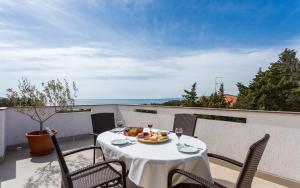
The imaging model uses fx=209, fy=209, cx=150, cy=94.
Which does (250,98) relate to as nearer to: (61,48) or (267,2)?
(267,2)

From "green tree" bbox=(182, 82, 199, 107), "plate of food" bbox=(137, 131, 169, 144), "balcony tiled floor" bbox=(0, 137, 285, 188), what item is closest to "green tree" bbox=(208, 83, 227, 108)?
"green tree" bbox=(182, 82, 199, 107)

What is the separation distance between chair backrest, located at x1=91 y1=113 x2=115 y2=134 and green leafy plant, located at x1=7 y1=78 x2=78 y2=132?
5.48 ft

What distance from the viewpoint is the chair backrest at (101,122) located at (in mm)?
3840

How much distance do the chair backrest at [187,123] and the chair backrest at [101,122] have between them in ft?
4.34

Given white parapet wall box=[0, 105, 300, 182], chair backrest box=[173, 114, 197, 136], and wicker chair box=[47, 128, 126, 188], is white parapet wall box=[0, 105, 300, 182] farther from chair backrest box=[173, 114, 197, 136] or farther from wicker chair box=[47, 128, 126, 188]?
wicker chair box=[47, 128, 126, 188]

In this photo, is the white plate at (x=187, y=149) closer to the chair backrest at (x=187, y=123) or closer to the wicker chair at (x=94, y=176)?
the wicker chair at (x=94, y=176)

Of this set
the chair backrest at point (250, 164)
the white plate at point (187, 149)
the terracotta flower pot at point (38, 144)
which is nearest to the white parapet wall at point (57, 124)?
the terracotta flower pot at point (38, 144)

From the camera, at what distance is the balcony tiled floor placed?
3145 millimetres

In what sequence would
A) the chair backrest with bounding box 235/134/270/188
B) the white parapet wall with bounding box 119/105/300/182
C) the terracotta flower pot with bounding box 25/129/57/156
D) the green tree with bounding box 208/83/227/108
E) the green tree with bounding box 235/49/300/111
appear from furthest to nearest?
the green tree with bounding box 235/49/300/111
the green tree with bounding box 208/83/227/108
the terracotta flower pot with bounding box 25/129/57/156
the white parapet wall with bounding box 119/105/300/182
the chair backrest with bounding box 235/134/270/188

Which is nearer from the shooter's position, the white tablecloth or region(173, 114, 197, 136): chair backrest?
the white tablecloth

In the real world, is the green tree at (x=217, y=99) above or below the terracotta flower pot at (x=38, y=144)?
above

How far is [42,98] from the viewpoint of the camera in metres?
4.80

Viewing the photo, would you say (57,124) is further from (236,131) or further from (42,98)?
(236,131)

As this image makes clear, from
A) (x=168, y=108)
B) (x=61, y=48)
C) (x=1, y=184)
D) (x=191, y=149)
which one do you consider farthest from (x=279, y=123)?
(x=61, y=48)
